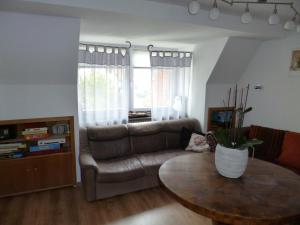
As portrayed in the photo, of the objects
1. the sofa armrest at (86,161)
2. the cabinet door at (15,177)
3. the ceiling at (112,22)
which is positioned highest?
the ceiling at (112,22)

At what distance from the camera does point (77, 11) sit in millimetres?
1965

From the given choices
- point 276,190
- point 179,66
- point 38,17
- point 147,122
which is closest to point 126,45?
point 179,66

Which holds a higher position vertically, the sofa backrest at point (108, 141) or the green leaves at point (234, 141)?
the green leaves at point (234, 141)

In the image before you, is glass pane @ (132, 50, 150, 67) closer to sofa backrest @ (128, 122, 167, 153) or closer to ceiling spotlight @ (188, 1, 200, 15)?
sofa backrest @ (128, 122, 167, 153)

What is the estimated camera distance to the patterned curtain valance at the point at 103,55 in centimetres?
319

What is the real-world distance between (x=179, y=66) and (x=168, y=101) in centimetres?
64

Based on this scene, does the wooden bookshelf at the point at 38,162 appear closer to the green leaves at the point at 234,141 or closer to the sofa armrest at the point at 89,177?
the sofa armrest at the point at 89,177

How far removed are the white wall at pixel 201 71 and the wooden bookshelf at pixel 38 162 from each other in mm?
2172

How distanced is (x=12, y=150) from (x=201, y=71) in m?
3.07

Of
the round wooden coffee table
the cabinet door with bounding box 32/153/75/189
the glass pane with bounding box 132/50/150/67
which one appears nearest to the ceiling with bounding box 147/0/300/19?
the round wooden coffee table

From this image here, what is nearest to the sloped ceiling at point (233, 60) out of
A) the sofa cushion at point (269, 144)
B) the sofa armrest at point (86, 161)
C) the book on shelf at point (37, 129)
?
the sofa cushion at point (269, 144)

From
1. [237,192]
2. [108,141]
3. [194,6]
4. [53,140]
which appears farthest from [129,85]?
[237,192]

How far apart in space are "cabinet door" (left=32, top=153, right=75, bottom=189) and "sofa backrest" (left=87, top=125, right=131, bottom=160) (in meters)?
0.37

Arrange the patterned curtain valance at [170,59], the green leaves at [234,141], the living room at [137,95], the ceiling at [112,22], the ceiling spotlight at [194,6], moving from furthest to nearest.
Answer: the patterned curtain valance at [170,59] < the living room at [137,95] < the ceiling at [112,22] < the green leaves at [234,141] < the ceiling spotlight at [194,6]
